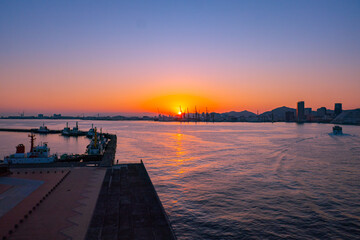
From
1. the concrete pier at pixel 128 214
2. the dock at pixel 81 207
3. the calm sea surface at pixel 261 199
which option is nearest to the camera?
the concrete pier at pixel 128 214

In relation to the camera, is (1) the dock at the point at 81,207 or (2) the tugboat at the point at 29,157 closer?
(1) the dock at the point at 81,207

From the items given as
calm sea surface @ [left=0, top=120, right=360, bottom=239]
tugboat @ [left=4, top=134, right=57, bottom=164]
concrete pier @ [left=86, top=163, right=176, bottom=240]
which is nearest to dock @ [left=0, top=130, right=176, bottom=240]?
concrete pier @ [left=86, top=163, right=176, bottom=240]

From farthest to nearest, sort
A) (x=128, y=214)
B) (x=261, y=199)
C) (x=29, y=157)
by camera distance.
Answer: (x=29, y=157), (x=261, y=199), (x=128, y=214)

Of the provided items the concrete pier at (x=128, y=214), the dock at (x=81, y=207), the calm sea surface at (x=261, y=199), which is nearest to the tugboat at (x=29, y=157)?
the dock at (x=81, y=207)

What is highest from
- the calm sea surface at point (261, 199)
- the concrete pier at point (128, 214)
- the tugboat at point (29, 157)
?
the tugboat at point (29, 157)

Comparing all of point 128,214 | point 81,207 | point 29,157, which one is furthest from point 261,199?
point 29,157

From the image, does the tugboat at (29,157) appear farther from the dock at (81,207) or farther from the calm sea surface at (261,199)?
the calm sea surface at (261,199)

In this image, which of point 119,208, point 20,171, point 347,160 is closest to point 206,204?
point 119,208

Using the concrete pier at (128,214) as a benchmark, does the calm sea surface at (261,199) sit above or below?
below

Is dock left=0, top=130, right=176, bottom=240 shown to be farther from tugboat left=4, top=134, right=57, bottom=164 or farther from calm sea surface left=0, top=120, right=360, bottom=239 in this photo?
tugboat left=4, top=134, right=57, bottom=164

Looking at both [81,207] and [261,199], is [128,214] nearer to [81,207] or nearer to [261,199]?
[81,207]

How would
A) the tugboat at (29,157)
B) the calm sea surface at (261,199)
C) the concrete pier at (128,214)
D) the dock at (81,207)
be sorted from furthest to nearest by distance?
the tugboat at (29,157), the calm sea surface at (261,199), the dock at (81,207), the concrete pier at (128,214)

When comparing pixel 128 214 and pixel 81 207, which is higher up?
pixel 81 207

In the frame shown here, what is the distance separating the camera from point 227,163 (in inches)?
1975
